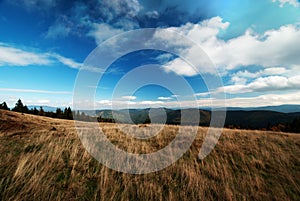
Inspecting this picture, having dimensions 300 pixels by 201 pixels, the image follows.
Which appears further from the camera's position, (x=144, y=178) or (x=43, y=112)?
(x=43, y=112)

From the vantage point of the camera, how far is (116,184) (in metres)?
4.60

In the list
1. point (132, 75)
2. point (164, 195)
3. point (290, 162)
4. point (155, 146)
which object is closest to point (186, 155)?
point (155, 146)

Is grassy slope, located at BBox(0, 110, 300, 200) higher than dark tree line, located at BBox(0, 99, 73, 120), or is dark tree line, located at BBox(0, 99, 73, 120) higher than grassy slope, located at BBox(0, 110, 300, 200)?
dark tree line, located at BBox(0, 99, 73, 120)

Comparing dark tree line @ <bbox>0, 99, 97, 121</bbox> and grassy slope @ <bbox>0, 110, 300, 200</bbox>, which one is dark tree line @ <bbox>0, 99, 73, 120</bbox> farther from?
grassy slope @ <bbox>0, 110, 300, 200</bbox>

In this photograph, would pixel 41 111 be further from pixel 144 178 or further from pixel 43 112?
pixel 144 178

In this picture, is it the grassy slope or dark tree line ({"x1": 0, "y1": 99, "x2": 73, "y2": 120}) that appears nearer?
the grassy slope

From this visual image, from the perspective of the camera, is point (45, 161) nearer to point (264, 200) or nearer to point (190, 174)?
point (190, 174)

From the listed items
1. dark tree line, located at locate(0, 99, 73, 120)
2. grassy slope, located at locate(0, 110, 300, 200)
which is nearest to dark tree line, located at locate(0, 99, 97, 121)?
dark tree line, located at locate(0, 99, 73, 120)

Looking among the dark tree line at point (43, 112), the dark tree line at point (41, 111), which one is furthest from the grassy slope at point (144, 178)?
the dark tree line at point (41, 111)

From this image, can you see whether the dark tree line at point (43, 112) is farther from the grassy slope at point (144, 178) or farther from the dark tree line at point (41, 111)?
the grassy slope at point (144, 178)

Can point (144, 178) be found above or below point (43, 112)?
below

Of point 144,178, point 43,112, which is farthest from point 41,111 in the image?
point 144,178

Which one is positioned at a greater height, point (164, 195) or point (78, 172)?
point (78, 172)

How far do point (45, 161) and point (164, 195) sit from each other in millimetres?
4197
